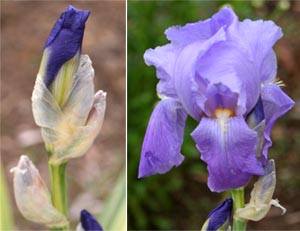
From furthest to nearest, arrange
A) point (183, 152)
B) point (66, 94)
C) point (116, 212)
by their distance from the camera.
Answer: point (183, 152), point (116, 212), point (66, 94)

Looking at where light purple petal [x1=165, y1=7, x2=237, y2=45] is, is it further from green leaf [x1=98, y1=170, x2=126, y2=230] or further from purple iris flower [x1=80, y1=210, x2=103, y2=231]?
green leaf [x1=98, y1=170, x2=126, y2=230]

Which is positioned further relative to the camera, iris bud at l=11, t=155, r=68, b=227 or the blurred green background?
the blurred green background

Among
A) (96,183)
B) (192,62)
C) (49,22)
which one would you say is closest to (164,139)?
(192,62)

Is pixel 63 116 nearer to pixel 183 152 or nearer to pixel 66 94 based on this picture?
pixel 66 94

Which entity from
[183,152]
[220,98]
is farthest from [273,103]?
[183,152]

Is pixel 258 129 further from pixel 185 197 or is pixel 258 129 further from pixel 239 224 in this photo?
pixel 185 197

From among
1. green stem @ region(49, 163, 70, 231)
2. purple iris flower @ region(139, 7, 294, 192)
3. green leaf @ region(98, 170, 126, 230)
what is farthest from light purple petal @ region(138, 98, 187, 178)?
green leaf @ region(98, 170, 126, 230)
